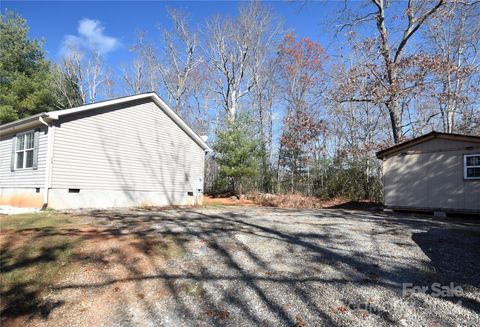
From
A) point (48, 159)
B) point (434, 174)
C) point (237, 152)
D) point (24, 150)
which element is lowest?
point (434, 174)

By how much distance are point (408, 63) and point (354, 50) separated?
122 inches

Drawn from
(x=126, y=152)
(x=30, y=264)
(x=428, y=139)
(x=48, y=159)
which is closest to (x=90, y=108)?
(x=126, y=152)

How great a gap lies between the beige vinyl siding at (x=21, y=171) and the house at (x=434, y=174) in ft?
40.6

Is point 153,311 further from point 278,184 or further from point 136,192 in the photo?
point 278,184

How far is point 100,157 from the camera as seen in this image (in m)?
11.7

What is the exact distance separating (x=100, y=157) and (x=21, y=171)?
9.35 ft

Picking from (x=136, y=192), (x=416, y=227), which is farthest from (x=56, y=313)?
(x=136, y=192)

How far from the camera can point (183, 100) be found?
3056cm

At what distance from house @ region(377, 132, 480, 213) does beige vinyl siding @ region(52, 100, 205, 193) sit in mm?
8897

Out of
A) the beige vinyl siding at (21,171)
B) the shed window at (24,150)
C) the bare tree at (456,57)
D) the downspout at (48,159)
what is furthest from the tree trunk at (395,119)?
the shed window at (24,150)

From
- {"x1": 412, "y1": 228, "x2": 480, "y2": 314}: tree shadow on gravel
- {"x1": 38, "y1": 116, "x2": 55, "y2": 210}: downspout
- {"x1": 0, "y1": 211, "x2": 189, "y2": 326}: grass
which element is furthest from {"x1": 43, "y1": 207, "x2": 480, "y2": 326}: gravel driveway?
{"x1": 38, "y1": 116, "x2": 55, "y2": 210}: downspout

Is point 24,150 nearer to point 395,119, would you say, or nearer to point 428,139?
point 428,139

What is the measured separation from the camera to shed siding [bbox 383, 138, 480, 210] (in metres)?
10.5

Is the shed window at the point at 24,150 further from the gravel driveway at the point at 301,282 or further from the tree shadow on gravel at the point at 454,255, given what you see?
the tree shadow on gravel at the point at 454,255
